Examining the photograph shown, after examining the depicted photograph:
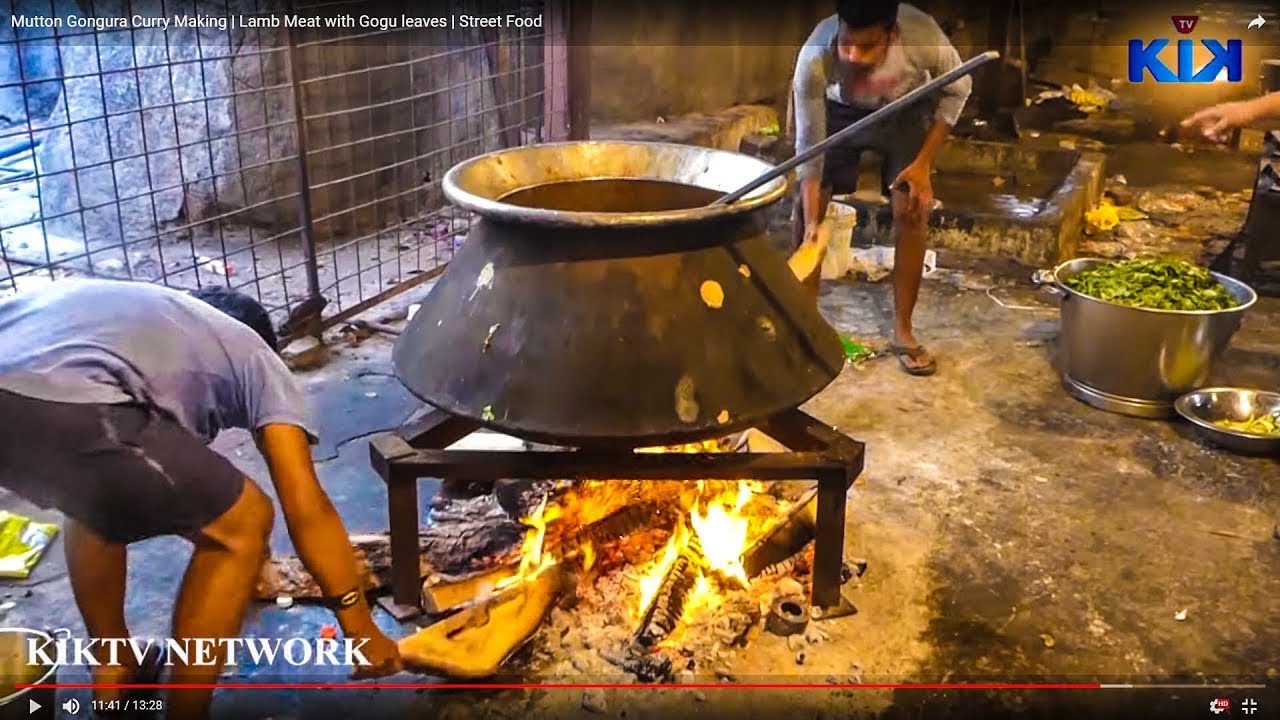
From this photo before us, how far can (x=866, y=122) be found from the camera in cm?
243

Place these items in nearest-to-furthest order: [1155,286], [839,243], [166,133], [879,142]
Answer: [1155,286] < [879,142] < [839,243] < [166,133]

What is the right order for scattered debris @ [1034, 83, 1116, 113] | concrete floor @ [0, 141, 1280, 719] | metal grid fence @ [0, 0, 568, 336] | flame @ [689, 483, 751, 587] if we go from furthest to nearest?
scattered debris @ [1034, 83, 1116, 113], metal grid fence @ [0, 0, 568, 336], flame @ [689, 483, 751, 587], concrete floor @ [0, 141, 1280, 719]

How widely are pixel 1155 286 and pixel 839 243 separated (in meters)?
1.73

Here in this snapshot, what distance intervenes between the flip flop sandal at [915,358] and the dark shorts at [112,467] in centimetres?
307

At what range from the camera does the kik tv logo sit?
9.37m

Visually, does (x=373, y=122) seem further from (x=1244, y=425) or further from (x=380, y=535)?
(x=1244, y=425)

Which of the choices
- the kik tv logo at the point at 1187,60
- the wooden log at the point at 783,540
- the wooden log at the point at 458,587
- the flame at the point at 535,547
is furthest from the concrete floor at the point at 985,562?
the kik tv logo at the point at 1187,60

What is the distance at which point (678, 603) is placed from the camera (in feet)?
9.16

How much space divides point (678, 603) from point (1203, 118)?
230 centimetres

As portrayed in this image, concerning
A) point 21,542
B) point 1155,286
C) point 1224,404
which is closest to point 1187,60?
point 1155,286

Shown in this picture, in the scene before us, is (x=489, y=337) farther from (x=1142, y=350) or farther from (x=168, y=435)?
(x=1142, y=350)

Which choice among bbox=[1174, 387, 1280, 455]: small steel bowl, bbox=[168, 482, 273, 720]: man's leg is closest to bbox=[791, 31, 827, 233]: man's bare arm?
bbox=[1174, 387, 1280, 455]: small steel bowl

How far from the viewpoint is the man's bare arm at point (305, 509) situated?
7.13 feet

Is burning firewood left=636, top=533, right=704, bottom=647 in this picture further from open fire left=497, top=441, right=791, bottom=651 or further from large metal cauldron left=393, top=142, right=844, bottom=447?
large metal cauldron left=393, top=142, right=844, bottom=447
